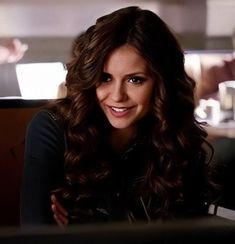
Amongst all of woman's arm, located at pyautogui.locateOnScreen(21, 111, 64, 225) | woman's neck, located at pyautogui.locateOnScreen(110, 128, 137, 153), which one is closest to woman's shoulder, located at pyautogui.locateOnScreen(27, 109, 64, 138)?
woman's arm, located at pyautogui.locateOnScreen(21, 111, 64, 225)

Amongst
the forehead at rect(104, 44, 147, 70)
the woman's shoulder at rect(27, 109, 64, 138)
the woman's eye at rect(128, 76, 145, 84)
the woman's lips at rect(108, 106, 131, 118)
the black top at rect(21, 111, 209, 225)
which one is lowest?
the black top at rect(21, 111, 209, 225)

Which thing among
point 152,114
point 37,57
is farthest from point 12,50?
point 152,114

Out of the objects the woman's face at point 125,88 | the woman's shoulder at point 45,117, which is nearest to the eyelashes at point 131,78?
the woman's face at point 125,88

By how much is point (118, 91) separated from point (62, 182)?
0.62ft

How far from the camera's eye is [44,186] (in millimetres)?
812

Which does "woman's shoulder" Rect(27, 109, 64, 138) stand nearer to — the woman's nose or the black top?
the black top

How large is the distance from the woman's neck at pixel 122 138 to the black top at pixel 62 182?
0.03ft

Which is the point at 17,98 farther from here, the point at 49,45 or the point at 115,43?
the point at 115,43

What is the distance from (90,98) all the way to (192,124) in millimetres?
195

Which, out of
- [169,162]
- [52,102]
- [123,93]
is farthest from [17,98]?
[169,162]

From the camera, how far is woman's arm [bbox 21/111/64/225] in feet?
2.60

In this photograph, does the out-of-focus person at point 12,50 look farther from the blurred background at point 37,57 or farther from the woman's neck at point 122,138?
the woman's neck at point 122,138

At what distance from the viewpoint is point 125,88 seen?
0.78m

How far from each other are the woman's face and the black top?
0.06 metres
